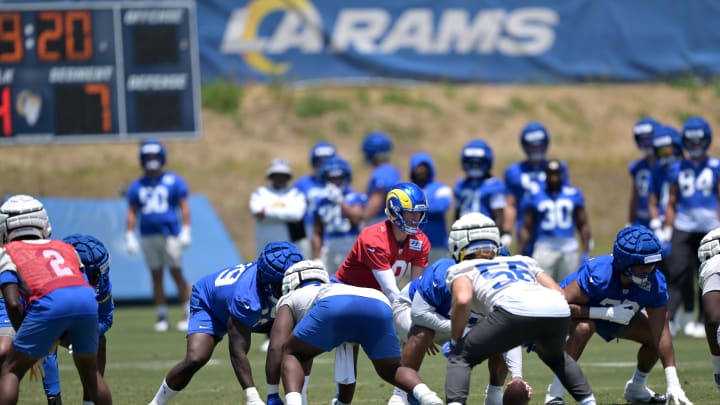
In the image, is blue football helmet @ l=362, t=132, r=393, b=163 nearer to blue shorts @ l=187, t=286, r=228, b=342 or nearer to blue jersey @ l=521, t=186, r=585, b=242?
blue jersey @ l=521, t=186, r=585, b=242

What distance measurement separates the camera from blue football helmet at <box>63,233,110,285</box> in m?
7.14

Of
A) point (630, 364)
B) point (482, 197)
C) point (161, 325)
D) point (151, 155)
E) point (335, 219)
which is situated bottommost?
point (161, 325)

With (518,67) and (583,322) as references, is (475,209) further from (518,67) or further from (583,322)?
(518,67)

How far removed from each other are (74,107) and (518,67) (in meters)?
10.6

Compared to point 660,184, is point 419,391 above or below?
below

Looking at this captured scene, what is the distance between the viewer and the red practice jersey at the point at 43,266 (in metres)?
6.45

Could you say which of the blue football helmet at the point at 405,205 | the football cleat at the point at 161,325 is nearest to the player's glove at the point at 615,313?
the blue football helmet at the point at 405,205

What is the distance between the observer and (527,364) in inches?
385

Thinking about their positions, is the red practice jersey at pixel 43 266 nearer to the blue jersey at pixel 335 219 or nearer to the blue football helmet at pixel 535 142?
the blue jersey at pixel 335 219

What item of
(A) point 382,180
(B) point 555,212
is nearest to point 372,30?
(A) point 382,180

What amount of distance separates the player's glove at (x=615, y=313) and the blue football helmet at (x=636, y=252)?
7.3 inches

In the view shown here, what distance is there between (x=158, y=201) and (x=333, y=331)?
7463mm

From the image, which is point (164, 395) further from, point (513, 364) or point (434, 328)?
point (513, 364)

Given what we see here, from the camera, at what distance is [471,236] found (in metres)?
6.84
